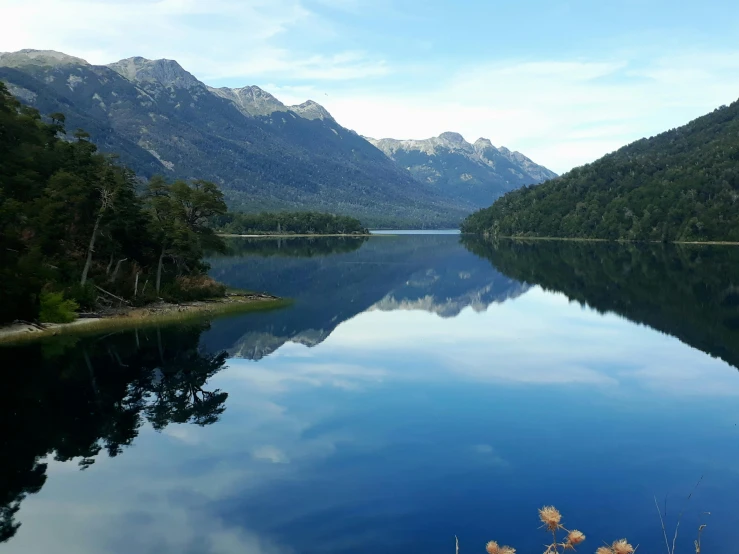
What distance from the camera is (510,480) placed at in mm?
22453

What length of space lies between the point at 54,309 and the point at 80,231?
411 inches

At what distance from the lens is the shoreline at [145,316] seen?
148 ft

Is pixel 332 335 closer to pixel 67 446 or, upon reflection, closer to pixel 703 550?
pixel 67 446

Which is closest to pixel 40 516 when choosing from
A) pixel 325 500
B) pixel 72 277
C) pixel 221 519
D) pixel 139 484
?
pixel 139 484

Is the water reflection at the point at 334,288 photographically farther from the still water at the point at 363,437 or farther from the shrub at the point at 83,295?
the shrub at the point at 83,295

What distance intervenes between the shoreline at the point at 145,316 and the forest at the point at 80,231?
1265mm

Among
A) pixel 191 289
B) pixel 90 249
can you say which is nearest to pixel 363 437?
pixel 90 249

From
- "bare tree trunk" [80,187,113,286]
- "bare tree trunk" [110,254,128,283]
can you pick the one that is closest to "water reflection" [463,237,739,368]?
"bare tree trunk" [110,254,128,283]

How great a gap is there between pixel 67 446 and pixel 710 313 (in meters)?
61.9

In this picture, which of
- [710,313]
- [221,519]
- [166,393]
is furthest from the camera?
[710,313]

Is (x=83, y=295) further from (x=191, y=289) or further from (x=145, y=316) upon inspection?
(x=191, y=289)

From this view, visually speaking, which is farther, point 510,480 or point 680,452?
point 680,452

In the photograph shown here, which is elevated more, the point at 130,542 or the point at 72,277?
the point at 72,277

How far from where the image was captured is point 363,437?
88.7 feet
